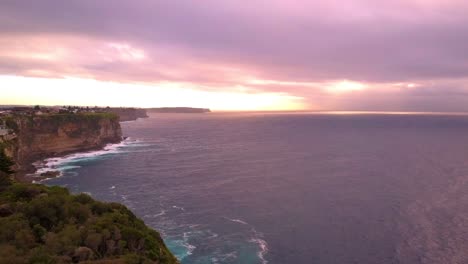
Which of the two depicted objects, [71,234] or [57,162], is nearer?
[71,234]

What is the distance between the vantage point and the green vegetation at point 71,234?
20.1 m

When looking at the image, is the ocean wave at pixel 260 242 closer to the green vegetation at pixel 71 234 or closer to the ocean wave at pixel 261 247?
the ocean wave at pixel 261 247

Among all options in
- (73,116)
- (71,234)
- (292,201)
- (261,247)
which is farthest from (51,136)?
(71,234)

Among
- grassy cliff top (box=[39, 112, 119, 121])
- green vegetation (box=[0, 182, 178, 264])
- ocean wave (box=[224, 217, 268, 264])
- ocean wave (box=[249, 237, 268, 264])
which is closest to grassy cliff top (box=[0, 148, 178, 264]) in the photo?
green vegetation (box=[0, 182, 178, 264])

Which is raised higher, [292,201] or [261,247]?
[292,201]

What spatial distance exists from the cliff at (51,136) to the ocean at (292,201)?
7109mm

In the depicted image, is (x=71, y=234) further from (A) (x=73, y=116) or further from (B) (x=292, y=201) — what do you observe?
(A) (x=73, y=116)

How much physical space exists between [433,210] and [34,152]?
100m

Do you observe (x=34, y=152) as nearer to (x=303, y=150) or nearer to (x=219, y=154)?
(x=219, y=154)

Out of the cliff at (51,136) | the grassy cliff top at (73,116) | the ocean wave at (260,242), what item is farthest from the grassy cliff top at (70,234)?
the grassy cliff top at (73,116)

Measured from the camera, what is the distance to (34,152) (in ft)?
331

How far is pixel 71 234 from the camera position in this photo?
2228 cm

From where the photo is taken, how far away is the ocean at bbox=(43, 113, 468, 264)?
4194cm

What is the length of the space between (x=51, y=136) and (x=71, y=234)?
322 feet
